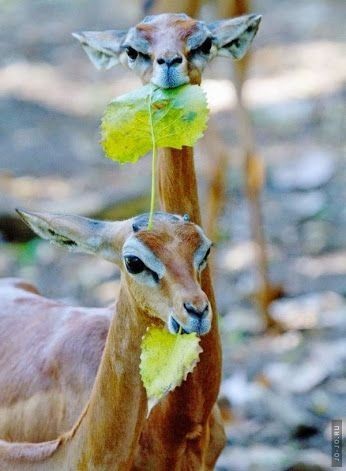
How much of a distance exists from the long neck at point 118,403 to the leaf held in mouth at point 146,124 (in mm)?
475

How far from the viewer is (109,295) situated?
7.86 meters

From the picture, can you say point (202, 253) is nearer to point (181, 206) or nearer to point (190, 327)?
point (190, 327)

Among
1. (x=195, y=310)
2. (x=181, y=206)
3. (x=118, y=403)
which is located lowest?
(x=118, y=403)

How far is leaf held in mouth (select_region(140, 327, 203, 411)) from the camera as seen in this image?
3.39 metres

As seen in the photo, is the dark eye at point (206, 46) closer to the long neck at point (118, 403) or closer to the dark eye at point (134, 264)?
the long neck at point (118, 403)

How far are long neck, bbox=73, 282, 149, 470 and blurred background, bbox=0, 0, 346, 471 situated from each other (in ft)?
6.74

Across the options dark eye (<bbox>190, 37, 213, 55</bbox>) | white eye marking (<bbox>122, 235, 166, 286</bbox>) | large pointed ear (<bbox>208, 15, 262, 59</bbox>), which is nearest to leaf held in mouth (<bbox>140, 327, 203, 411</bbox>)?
white eye marking (<bbox>122, 235, 166, 286</bbox>)

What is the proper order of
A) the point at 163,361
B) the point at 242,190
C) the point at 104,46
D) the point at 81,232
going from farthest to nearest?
1. the point at 242,190
2. the point at 104,46
3. the point at 81,232
4. the point at 163,361

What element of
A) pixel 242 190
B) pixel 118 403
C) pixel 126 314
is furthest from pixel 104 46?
pixel 242 190

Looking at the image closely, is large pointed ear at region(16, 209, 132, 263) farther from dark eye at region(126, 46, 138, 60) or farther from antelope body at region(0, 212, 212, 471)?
dark eye at region(126, 46, 138, 60)

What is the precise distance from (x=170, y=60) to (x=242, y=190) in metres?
5.06

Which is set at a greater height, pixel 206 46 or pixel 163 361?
pixel 206 46

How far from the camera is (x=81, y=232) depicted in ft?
11.9

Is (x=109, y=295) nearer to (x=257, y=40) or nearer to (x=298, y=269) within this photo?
(x=298, y=269)
